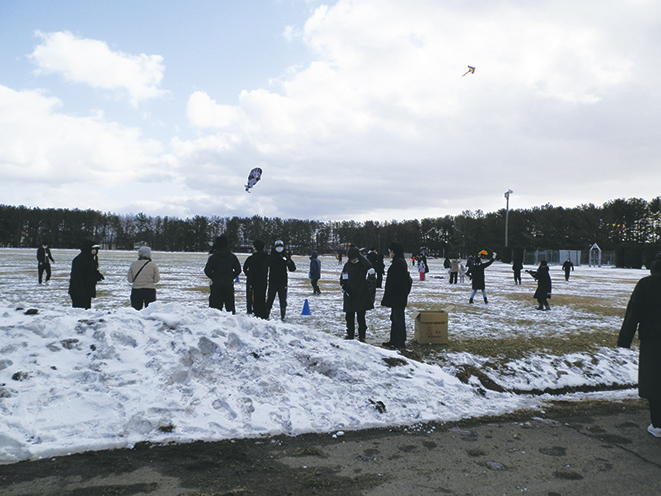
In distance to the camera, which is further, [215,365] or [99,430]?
[215,365]

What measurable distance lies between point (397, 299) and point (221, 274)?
365 cm

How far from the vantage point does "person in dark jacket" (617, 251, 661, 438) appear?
443cm

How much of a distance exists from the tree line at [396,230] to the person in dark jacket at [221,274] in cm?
4767

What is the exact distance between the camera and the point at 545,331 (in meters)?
10.4

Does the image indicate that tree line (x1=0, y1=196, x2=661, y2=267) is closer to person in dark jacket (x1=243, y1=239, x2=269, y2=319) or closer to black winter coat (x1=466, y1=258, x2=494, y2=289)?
black winter coat (x1=466, y1=258, x2=494, y2=289)

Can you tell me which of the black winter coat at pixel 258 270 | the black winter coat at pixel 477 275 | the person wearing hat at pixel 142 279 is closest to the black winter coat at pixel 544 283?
the black winter coat at pixel 477 275

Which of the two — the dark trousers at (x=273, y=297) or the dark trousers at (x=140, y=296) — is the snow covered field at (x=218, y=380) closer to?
the dark trousers at (x=140, y=296)

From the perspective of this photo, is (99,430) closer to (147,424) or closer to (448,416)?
(147,424)

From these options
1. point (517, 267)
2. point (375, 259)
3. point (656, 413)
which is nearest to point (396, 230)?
point (517, 267)

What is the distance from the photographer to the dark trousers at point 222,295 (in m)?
9.20

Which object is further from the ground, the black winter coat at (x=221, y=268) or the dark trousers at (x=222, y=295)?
the black winter coat at (x=221, y=268)

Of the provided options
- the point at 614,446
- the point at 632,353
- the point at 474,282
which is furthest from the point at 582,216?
the point at 614,446

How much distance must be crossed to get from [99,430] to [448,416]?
3.65 m

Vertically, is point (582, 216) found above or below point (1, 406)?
above
